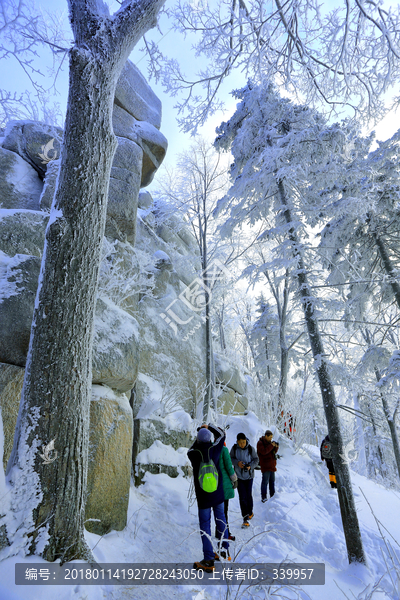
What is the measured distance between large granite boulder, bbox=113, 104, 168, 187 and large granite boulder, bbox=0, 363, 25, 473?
8388mm

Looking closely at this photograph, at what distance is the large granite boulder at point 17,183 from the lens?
278 inches

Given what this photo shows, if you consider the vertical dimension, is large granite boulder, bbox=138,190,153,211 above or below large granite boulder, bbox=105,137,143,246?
above

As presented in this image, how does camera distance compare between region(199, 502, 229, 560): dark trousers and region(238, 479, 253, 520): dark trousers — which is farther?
region(238, 479, 253, 520): dark trousers

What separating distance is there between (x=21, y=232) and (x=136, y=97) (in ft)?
26.6

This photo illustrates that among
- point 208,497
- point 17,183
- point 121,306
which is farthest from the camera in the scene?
point 121,306

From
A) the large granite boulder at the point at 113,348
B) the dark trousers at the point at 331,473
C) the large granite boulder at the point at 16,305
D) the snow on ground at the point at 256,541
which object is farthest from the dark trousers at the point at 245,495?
the large granite boulder at the point at 16,305

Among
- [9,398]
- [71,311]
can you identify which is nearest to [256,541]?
[9,398]

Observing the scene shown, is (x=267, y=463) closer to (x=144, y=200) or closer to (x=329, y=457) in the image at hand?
(x=329, y=457)

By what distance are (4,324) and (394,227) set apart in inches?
330

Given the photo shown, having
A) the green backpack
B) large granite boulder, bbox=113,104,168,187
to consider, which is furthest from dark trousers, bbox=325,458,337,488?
large granite boulder, bbox=113,104,168,187

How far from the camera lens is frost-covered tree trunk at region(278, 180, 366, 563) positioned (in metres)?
4.55

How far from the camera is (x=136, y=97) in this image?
34.8 ft

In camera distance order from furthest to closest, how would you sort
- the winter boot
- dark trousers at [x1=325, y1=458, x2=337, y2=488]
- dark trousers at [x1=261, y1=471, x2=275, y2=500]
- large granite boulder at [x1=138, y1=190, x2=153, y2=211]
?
A: large granite boulder at [x1=138, y1=190, x2=153, y2=211] → dark trousers at [x1=325, y1=458, x2=337, y2=488] → dark trousers at [x1=261, y1=471, x2=275, y2=500] → the winter boot

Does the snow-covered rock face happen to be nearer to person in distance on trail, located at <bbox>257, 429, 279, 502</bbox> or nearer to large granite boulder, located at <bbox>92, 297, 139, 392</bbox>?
large granite boulder, located at <bbox>92, 297, 139, 392</bbox>
